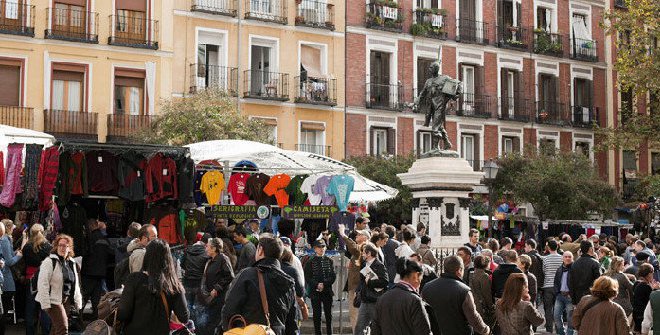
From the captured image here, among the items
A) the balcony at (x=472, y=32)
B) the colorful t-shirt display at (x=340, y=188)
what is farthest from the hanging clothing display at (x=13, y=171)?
the balcony at (x=472, y=32)

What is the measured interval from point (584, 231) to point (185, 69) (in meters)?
15.1

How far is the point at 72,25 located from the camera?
34094mm

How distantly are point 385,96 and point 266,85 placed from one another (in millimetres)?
5600

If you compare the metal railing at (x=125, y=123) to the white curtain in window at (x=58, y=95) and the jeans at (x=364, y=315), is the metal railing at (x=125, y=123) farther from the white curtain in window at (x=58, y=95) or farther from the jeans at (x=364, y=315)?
the jeans at (x=364, y=315)

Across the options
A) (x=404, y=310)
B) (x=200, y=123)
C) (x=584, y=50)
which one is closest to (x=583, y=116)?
(x=584, y=50)

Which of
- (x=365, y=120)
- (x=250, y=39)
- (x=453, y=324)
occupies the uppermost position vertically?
(x=250, y=39)

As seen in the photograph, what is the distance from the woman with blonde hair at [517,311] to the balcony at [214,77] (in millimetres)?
25864

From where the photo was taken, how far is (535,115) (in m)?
45.3

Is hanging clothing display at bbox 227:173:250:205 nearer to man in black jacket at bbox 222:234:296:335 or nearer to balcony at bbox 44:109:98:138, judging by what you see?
man in black jacket at bbox 222:234:296:335

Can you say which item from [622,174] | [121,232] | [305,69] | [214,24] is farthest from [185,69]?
[622,174]

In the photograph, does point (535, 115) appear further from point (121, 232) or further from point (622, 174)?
point (121, 232)

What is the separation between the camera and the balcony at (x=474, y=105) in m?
42.8

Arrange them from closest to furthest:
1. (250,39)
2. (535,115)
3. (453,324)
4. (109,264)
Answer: (453,324), (109,264), (250,39), (535,115)

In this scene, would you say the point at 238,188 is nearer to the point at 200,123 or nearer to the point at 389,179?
the point at 200,123
